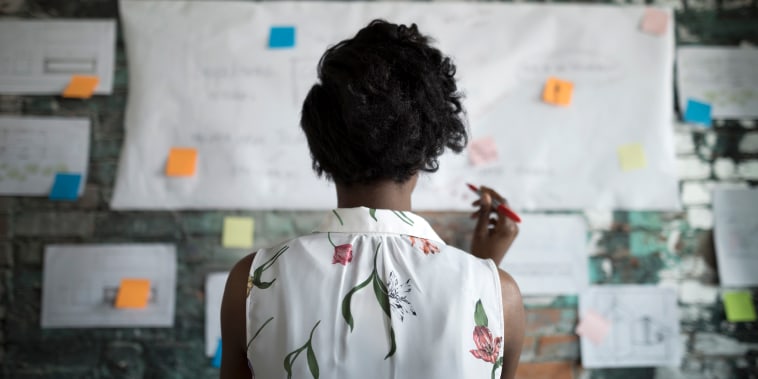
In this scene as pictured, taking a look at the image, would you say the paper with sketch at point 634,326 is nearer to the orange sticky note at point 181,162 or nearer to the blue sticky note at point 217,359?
the blue sticky note at point 217,359

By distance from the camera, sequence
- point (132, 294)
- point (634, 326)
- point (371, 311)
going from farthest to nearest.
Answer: point (634, 326), point (132, 294), point (371, 311)

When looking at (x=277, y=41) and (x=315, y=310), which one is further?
(x=277, y=41)

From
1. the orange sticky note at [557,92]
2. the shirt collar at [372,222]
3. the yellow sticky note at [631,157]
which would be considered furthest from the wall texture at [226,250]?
the shirt collar at [372,222]

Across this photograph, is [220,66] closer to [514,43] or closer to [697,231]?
[514,43]

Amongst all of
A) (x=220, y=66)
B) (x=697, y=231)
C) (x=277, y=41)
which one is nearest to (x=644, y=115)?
(x=697, y=231)

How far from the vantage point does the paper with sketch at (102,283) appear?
146cm

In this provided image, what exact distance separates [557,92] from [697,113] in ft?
1.41

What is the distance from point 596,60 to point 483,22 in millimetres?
354

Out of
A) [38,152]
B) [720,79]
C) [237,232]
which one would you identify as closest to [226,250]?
[237,232]

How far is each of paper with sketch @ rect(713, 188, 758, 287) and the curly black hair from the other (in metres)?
1.20

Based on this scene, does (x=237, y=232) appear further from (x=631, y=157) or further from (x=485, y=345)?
(x=631, y=157)

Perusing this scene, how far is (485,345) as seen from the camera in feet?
2.52

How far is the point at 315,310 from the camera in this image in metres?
0.75

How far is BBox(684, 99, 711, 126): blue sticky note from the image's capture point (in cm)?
161
